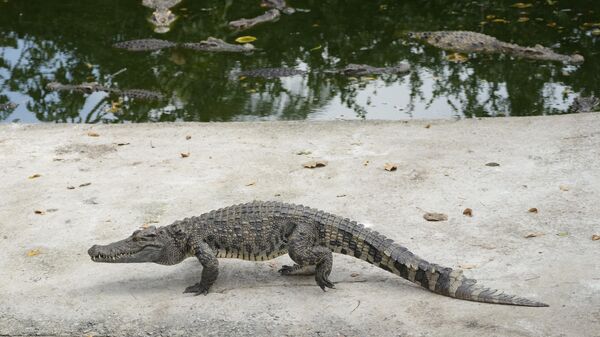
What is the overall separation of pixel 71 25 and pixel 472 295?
36.6ft

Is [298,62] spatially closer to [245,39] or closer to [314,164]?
[245,39]

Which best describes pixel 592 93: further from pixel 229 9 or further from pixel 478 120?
pixel 229 9

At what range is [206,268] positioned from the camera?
489cm

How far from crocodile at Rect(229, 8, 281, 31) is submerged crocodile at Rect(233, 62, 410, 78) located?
2.68 m

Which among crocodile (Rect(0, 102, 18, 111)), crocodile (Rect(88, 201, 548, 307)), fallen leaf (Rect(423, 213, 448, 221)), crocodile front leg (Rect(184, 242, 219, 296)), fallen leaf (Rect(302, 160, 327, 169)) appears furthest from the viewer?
crocodile (Rect(0, 102, 18, 111))

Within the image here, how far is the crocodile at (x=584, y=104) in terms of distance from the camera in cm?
912

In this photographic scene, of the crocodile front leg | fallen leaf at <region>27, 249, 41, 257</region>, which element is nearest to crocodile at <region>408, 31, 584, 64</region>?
the crocodile front leg

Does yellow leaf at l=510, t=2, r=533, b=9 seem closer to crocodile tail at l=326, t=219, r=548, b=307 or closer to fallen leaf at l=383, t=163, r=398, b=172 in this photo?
fallen leaf at l=383, t=163, r=398, b=172

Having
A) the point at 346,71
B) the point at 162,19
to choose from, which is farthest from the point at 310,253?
the point at 162,19

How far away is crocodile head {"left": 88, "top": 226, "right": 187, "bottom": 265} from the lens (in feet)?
16.2

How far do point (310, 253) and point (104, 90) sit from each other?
22.5 ft

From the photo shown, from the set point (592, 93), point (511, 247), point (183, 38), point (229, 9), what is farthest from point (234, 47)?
point (511, 247)

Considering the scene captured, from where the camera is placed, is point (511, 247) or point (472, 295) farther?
point (511, 247)

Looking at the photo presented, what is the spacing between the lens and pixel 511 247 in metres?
5.28
